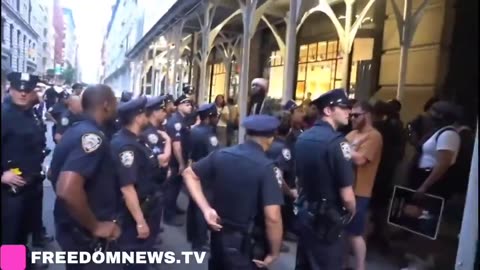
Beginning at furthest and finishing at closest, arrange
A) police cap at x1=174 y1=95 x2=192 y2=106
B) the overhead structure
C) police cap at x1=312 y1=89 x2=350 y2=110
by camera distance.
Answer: the overhead structure → police cap at x1=174 y1=95 x2=192 y2=106 → police cap at x1=312 y1=89 x2=350 y2=110

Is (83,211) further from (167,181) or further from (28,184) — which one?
(167,181)

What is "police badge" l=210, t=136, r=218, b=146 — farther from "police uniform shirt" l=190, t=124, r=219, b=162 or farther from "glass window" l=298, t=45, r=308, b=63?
"glass window" l=298, t=45, r=308, b=63

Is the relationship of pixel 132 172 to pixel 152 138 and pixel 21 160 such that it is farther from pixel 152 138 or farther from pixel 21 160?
pixel 152 138

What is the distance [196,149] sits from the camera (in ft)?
10.6

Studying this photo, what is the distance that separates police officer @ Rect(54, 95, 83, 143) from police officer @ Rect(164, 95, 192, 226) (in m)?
1.07

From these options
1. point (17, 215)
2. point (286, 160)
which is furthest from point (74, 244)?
point (286, 160)

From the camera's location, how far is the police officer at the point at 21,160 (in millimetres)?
1737

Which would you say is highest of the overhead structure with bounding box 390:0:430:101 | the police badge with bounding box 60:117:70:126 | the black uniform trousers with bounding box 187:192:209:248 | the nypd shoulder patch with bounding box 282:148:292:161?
the overhead structure with bounding box 390:0:430:101

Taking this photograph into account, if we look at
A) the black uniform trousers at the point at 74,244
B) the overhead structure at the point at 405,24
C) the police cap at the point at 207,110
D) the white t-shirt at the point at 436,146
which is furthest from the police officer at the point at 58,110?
the overhead structure at the point at 405,24

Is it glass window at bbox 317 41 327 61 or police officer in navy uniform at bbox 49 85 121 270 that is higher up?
glass window at bbox 317 41 327 61

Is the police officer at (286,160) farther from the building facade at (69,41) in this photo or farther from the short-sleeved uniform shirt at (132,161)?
the building facade at (69,41)

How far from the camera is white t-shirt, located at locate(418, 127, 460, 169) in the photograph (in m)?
3.02

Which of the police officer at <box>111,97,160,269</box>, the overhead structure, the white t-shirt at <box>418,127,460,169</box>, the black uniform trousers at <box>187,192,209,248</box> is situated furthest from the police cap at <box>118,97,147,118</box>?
the overhead structure

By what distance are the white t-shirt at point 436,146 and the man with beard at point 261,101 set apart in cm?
91
